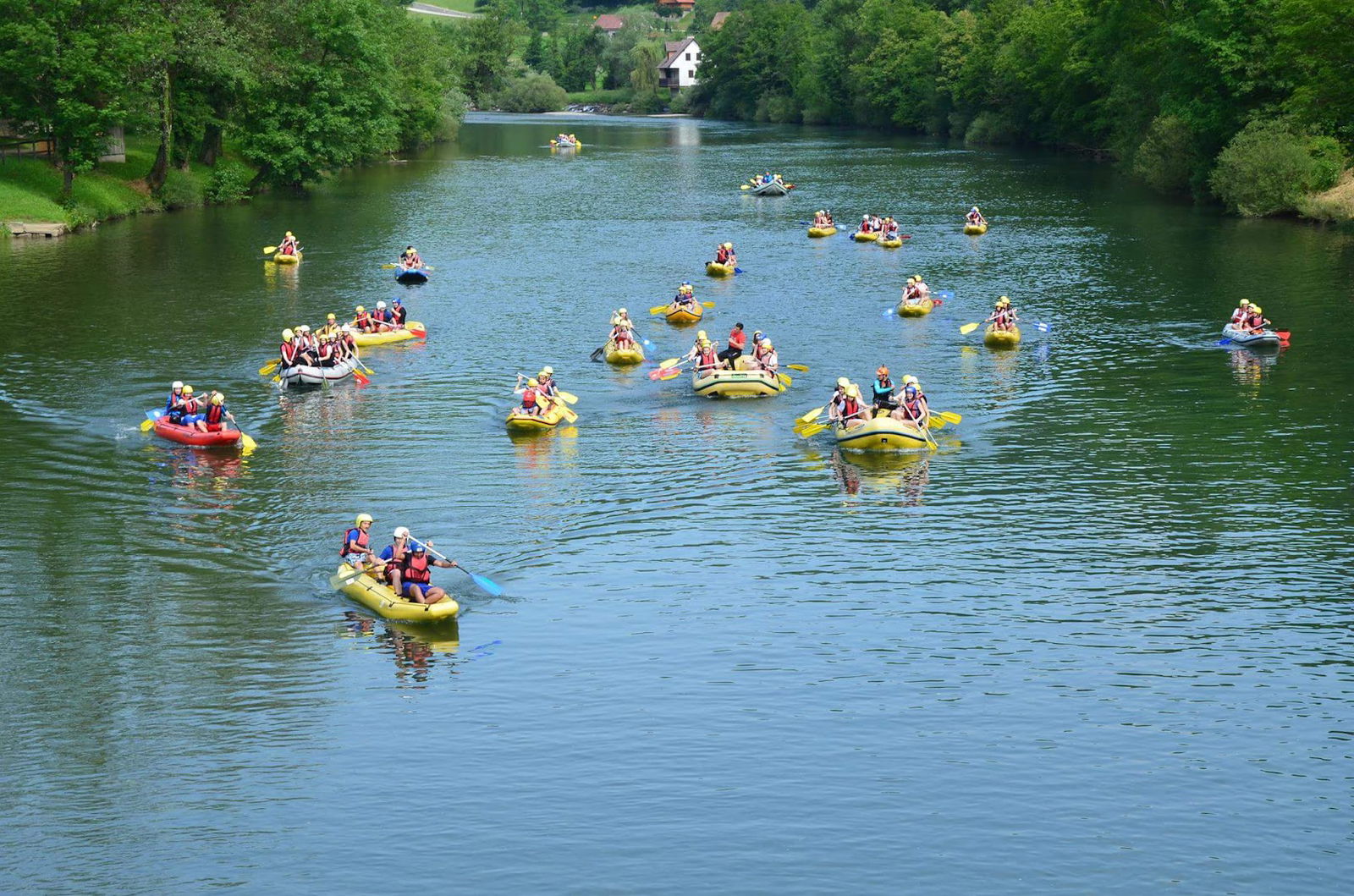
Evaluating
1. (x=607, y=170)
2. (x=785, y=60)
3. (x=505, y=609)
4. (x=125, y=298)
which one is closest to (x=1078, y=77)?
(x=607, y=170)

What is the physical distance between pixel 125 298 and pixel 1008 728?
49.3m

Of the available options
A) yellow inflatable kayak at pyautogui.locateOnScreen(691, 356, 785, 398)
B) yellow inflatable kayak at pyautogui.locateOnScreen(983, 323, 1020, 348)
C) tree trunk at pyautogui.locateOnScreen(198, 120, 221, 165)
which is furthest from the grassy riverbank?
yellow inflatable kayak at pyautogui.locateOnScreen(983, 323, 1020, 348)

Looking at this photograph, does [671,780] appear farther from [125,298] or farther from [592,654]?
[125,298]

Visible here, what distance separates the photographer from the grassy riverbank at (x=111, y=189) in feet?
267

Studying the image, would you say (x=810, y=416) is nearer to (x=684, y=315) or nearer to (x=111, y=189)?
(x=684, y=315)

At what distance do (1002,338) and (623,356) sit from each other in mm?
13969

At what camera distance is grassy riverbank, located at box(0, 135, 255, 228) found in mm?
81438

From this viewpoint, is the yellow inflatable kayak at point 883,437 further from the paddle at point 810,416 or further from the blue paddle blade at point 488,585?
the blue paddle blade at point 488,585

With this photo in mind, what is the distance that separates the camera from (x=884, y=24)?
17575cm

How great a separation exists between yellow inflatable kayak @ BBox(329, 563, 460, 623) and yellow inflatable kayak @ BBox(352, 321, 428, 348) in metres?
25.2

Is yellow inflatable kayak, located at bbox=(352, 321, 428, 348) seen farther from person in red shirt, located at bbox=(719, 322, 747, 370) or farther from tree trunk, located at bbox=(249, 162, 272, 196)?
tree trunk, located at bbox=(249, 162, 272, 196)

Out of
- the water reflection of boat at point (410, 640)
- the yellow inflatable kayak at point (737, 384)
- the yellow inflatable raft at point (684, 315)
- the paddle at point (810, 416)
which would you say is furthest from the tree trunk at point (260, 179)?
the water reflection of boat at point (410, 640)

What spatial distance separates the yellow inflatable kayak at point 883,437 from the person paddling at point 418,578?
1500cm

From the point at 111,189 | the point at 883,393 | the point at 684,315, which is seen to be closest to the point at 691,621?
the point at 883,393
